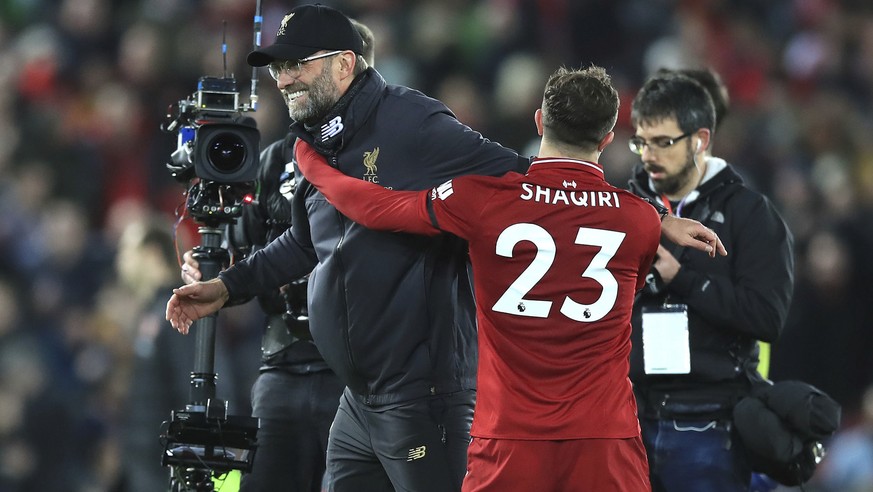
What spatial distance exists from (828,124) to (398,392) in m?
5.42

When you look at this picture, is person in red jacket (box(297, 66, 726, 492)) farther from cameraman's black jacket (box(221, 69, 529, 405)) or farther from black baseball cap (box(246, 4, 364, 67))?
black baseball cap (box(246, 4, 364, 67))

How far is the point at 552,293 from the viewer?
3633 millimetres

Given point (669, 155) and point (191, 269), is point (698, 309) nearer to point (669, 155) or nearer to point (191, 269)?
point (669, 155)

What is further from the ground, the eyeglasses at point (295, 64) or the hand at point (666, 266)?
the eyeglasses at point (295, 64)

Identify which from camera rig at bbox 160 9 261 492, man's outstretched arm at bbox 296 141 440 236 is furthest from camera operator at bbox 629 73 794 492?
camera rig at bbox 160 9 261 492

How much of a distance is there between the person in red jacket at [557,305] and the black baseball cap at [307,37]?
76cm

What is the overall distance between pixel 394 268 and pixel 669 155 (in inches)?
51.5

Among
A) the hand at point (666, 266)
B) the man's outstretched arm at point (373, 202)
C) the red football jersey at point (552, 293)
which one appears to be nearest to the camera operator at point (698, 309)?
the hand at point (666, 266)

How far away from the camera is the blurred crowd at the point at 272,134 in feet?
25.2

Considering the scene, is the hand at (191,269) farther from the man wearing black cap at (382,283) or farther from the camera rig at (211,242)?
the man wearing black cap at (382,283)

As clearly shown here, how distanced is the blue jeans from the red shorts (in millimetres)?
1246

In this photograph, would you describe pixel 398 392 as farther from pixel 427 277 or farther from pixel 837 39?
pixel 837 39

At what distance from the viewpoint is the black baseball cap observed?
13.9 feet

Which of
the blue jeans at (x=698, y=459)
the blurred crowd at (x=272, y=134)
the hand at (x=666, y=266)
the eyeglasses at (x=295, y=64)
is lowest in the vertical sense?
the blue jeans at (x=698, y=459)
